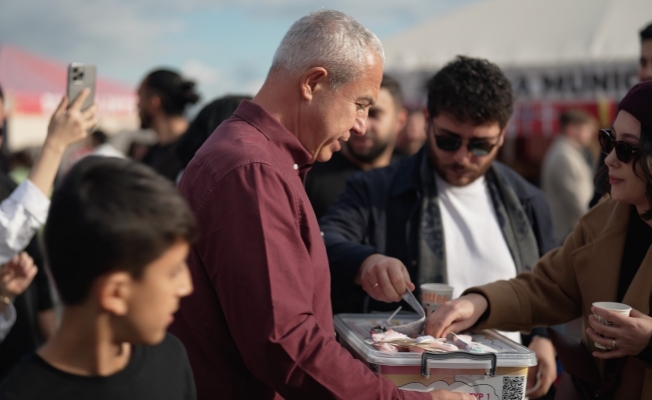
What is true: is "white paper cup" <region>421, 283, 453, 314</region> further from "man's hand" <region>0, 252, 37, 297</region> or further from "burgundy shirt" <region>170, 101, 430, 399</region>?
"man's hand" <region>0, 252, 37, 297</region>

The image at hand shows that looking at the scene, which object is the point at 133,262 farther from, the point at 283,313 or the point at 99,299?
the point at 283,313

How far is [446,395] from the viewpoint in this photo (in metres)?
2.00

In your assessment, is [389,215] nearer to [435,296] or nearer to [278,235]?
[435,296]

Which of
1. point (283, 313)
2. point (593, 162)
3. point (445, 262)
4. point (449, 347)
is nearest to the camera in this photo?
point (283, 313)

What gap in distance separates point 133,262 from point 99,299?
11 centimetres

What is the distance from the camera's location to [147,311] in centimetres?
147

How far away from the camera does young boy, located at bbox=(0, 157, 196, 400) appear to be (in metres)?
1.42

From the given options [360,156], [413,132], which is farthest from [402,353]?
[413,132]

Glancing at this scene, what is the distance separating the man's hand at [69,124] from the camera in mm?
2866

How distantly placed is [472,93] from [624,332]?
127 centimetres

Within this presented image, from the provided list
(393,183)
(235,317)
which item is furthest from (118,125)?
(235,317)

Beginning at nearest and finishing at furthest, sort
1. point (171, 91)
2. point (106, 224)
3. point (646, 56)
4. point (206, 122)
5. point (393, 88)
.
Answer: point (106, 224)
point (206, 122)
point (646, 56)
point (393, 88)
point (171, 91)

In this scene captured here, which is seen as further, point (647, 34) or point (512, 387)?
point (647, 34)

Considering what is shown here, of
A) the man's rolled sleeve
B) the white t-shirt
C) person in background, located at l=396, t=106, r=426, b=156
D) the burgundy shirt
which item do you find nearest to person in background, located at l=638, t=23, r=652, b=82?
the white t-shirt
